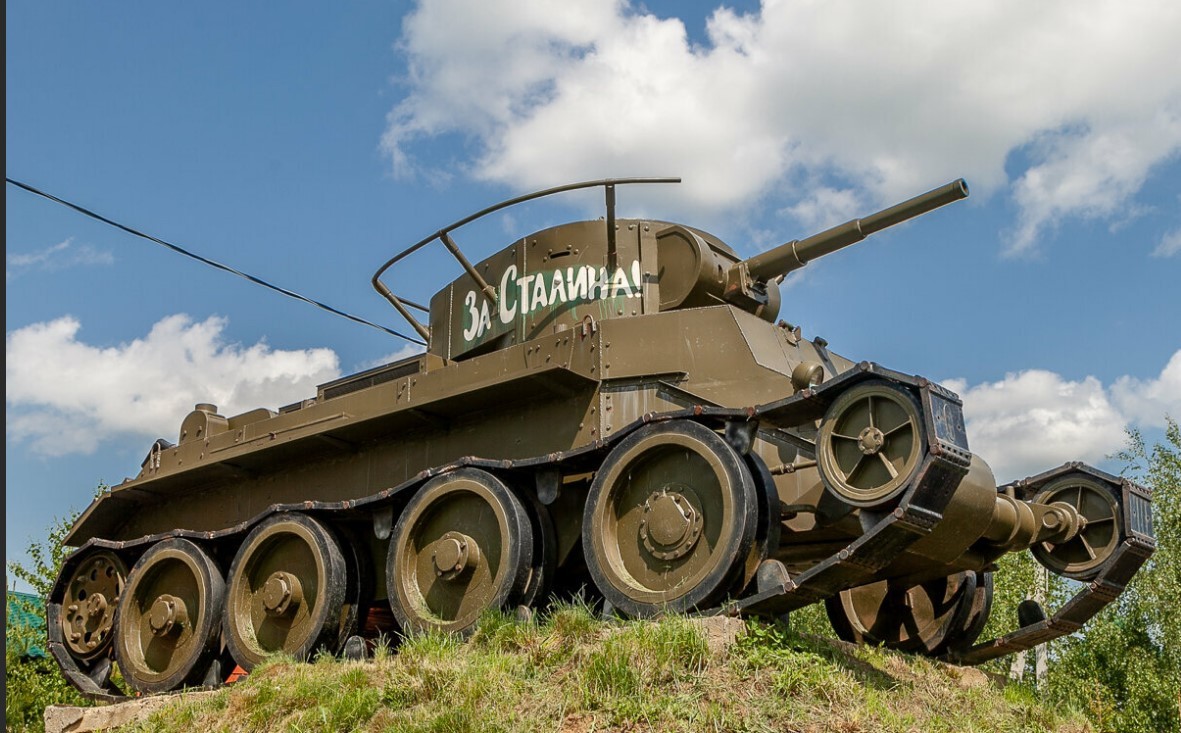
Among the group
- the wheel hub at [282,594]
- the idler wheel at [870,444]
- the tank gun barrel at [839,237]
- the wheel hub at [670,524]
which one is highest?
the tank gun barrel at [839,237]

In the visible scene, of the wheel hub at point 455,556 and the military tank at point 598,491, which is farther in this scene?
the wheel hub at point 455,556

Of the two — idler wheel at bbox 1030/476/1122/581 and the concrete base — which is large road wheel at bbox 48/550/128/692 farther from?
idler wheel at bbox 1030/476/1122/581

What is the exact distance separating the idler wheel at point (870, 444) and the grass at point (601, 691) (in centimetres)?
108

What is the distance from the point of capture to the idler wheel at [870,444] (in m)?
8.76

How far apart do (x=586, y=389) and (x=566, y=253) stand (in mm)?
1805

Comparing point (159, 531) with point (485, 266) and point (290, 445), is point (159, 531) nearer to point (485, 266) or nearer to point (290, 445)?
point (290, 445)

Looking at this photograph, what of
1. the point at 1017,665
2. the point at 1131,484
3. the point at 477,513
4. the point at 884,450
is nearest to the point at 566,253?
the point at 477,513

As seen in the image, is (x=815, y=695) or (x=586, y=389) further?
(x=586, y=389)

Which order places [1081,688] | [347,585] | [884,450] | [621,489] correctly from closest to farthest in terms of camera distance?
1. [884,450]
2. [621,489]
3. [347,585]
4. [1081,688]

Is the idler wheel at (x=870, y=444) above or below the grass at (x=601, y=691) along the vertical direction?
above

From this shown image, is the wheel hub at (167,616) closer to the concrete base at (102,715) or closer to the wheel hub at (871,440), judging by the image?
the concrete base at (102,715)

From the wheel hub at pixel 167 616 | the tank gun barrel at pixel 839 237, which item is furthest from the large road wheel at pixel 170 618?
the tank gun barrel at pixel 839 237

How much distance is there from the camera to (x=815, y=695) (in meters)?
8.32

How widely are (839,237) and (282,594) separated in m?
5.71
